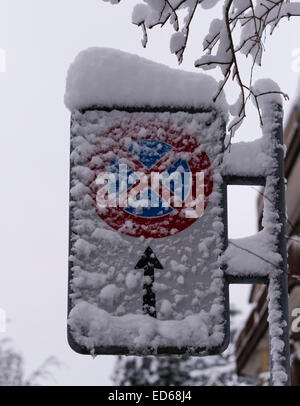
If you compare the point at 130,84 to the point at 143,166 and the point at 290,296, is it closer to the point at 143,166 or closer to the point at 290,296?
the point at 143,166

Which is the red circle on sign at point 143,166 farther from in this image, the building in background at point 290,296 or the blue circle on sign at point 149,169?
the building in background at point 290,296

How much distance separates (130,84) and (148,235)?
0.63 metres

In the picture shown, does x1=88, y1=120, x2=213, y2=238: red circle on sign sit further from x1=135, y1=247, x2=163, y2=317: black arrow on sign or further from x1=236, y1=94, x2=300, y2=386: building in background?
x1=236, y1=94, x2=300, y2=386: building in background

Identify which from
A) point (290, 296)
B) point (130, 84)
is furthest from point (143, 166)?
point (290, 296)

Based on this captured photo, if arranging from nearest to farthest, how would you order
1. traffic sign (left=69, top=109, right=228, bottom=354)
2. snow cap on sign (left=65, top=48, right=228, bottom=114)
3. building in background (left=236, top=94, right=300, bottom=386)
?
traffic sign (left=69, top=109, right=228, bottom=354) < snow cap on sign (left=65, top=48, right=228, bottom=114) < building in background (left=236, top=94, right=300, bottom=386)

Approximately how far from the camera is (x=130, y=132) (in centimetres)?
293

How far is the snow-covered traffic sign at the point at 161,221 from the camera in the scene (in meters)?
2.76

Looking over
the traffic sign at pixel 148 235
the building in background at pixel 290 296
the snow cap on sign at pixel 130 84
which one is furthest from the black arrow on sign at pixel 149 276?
the building in background at pixel 290 296

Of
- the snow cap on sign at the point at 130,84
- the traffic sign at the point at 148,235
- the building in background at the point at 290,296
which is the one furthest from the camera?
the building in background at the point at 290,296

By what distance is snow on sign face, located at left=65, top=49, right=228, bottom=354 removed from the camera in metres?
2.76

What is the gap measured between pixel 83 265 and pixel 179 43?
3.93 ft

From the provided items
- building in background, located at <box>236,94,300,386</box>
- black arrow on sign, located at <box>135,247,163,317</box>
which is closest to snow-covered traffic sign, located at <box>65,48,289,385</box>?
black arrow on sign, located at <box>135,247,163,317</box>

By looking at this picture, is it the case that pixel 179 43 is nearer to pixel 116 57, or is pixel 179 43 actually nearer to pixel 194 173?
pixel 116 57
